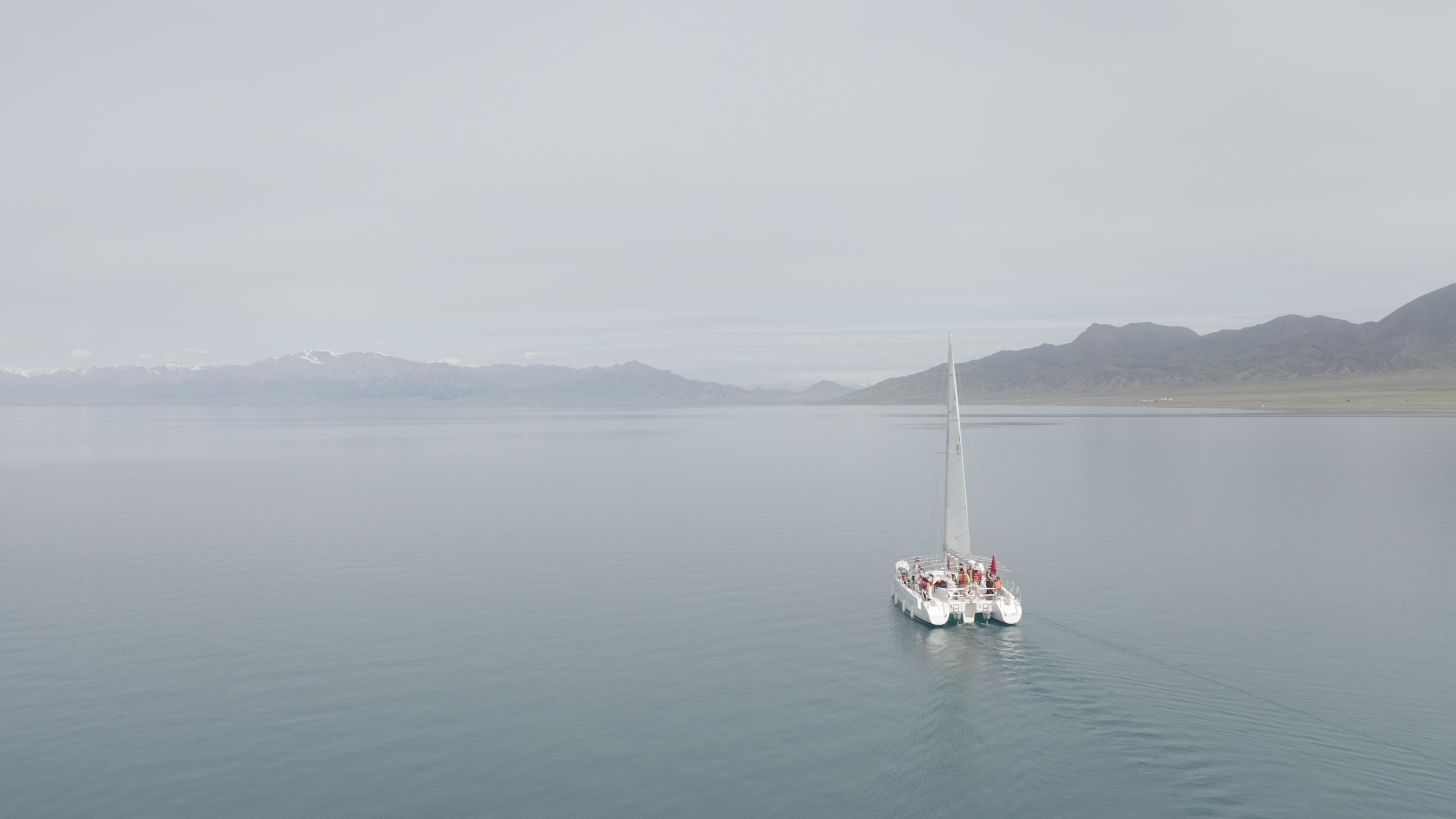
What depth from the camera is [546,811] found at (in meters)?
29.6

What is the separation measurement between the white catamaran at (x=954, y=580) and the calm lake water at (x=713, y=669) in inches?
59.8

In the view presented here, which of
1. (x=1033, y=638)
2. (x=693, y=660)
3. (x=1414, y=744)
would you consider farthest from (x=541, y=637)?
(x=1414, y=744)

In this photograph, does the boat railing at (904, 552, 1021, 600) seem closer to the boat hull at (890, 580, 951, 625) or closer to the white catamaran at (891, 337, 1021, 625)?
the white catamaran at (891, 337, 1021, 625)

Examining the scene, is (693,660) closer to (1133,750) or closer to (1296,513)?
(1133,750)

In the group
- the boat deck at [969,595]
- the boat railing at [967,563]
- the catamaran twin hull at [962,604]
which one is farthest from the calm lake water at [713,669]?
the boat railing at [967,563]

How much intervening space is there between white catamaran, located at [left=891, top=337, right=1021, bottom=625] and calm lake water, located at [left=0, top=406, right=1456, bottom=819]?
1.52 meters

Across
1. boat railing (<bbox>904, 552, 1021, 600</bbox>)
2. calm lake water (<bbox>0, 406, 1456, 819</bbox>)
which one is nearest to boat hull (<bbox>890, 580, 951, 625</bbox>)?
calm lake water (<bbox>0, 406, 1456, 819</bbox>)

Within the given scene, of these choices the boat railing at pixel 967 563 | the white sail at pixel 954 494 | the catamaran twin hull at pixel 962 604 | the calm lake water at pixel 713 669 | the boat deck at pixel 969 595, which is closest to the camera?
the calm lake water at pixel 713 669

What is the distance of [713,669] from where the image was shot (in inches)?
1709

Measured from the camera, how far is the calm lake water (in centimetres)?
3119

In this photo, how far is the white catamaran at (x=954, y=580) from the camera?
51250 millimetres

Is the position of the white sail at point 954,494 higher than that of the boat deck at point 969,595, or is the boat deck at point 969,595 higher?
the white sail at point 954,494

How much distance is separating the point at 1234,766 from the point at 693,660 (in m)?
24.6

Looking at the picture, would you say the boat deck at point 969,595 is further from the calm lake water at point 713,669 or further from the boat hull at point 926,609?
the calm lake water at point 713,669
